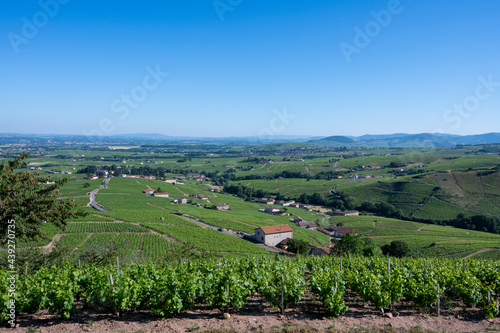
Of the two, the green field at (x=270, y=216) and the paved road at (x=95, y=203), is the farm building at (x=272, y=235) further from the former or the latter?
the paved road at (x=95, y=203)

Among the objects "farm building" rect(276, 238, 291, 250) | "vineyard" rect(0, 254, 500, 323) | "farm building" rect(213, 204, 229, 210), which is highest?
"vineyard" rect(0, 254, 500, 323)

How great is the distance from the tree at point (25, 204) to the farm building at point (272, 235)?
42184 millimetres

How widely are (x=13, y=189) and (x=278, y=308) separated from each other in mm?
13342

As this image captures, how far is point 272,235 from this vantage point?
54375 mm

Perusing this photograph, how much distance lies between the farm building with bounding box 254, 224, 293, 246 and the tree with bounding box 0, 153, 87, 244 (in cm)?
4218

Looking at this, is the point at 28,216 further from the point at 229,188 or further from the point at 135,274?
the point at 229,188

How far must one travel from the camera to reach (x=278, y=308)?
10.9 m

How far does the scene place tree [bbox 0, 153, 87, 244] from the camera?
500 inches

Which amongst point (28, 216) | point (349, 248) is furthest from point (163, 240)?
point (28, 216)

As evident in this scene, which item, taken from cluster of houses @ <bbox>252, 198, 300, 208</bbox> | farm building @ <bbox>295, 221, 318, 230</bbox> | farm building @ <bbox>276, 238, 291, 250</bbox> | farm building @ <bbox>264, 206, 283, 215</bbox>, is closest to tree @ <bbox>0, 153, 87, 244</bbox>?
farm building @ <bbox>276, 238, 291, 250</bbox>

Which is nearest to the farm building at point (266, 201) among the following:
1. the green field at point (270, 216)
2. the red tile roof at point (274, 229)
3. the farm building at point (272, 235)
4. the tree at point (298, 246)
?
the green field at point (270, 216)

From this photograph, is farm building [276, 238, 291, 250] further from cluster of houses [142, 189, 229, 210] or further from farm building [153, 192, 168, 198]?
farm building [153, 192, 168, 198]

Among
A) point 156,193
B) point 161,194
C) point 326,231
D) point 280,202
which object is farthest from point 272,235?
point 156,193

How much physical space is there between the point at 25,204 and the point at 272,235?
45.5 m
